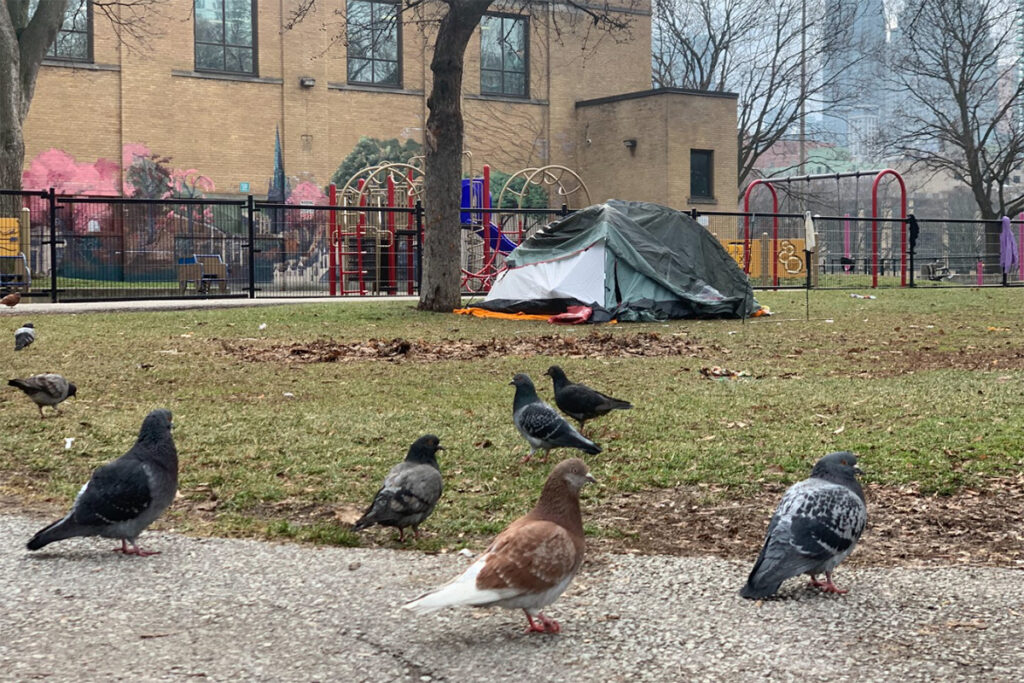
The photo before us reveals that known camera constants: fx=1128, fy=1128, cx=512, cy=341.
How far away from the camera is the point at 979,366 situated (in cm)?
1052

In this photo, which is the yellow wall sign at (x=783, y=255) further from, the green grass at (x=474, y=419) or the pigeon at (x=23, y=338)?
the pigeon at (x=23, y=338)

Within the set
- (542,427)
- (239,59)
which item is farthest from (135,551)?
Answer: (239,59)

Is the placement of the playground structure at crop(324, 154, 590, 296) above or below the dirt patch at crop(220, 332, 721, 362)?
above

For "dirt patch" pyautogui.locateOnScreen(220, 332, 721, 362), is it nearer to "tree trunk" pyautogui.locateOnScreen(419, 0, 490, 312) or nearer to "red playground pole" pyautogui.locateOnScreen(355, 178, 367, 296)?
"tree trunk" pyautogui.locateOnScreen(419, 0, 490, 312)

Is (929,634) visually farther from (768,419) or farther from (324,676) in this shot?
(768,419)

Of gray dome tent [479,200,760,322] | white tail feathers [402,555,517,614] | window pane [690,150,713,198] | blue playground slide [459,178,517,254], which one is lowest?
white tail feathers [402,555,517,614]

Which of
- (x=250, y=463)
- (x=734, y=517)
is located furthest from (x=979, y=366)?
(x=250, y=463)

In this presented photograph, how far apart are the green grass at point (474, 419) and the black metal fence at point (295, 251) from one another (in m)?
7.77

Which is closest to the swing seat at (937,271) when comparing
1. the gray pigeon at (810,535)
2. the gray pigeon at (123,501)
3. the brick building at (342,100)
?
the brick building at (342,100)

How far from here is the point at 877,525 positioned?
517cm

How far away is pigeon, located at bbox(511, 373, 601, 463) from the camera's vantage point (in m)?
5.99

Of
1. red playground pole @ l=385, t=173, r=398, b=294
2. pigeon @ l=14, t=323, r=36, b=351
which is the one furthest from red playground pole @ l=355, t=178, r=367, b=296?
pigeon @ l=14, t=323, r=36, b=351

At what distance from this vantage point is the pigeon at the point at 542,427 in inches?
236

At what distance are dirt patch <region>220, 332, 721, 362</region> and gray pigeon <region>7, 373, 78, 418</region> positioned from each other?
11.5 feet
